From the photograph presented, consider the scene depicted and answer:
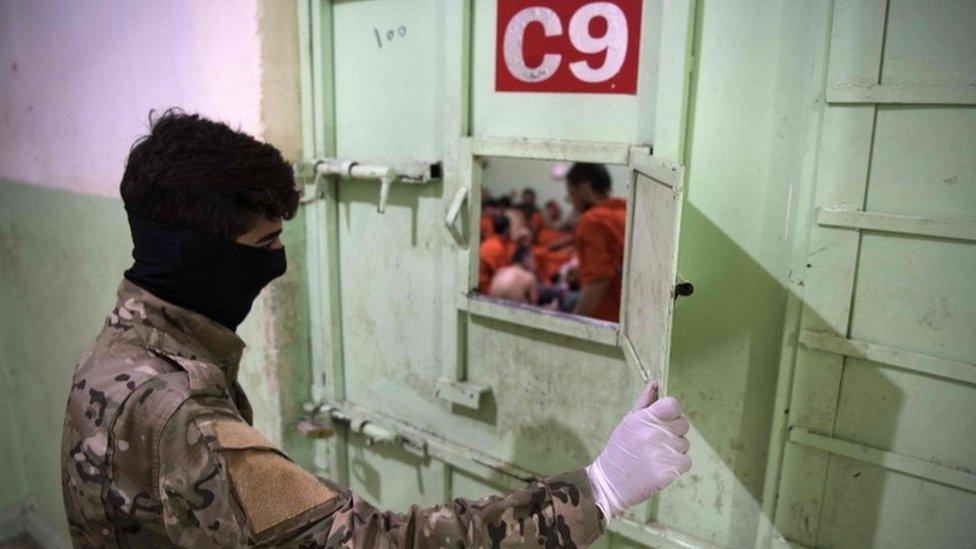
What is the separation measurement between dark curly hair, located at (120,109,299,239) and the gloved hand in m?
0.75

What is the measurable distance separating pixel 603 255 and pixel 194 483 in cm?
172

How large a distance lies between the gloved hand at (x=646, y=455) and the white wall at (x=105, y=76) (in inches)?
50.7

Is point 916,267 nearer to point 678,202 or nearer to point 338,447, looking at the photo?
point 678,202

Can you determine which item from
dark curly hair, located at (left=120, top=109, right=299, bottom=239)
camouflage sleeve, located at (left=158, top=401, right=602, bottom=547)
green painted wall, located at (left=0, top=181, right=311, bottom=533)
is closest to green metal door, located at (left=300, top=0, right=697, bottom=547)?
green painted wall, located at (left=0, top=181, right=311, bottom=533)

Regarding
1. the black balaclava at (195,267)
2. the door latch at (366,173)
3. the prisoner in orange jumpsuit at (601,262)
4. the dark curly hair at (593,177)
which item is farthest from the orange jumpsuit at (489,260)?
the black balaclava at (195,267)

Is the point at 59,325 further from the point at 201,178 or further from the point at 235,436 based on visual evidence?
the point at 235,436

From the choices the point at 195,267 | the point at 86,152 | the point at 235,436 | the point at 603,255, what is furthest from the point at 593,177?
the point at 235,436

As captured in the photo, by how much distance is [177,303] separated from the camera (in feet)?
3.86

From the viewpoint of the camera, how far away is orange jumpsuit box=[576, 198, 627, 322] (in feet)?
7.86

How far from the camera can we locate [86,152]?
225 cm

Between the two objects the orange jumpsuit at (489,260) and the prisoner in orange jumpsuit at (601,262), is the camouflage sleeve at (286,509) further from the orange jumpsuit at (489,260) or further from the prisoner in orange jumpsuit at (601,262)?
the orange jumpsuit at (489,260)

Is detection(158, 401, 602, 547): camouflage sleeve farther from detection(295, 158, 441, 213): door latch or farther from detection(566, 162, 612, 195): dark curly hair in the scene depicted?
detection(566, 162, 612, 195): dark curly hair

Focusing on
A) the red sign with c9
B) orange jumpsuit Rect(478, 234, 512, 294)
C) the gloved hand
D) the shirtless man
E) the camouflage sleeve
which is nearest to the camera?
the camouflage sleeve

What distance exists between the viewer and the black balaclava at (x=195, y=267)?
1130mm
